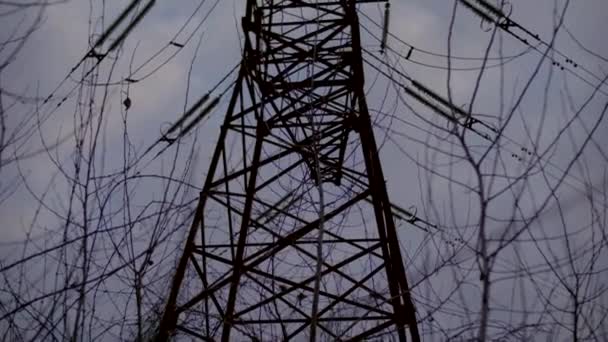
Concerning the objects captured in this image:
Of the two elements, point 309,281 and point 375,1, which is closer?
point 309,281

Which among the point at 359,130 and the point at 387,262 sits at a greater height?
the point at 359,130

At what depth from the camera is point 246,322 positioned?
6.10 metres

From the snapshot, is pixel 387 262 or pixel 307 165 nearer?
pixel 387 262

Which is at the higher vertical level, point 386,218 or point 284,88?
point 284,88

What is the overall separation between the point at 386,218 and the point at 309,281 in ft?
3.77

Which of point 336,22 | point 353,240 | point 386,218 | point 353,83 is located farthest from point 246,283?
point 336,22

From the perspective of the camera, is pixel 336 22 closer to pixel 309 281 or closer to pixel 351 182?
pixel 351 182

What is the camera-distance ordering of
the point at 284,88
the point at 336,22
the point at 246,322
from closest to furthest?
the point at 246,322 < the point at 284,88 < the point at 336,22

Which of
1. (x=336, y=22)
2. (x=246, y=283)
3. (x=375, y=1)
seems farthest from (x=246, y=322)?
(x=375, y=1)

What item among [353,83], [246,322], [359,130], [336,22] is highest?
[336,22]

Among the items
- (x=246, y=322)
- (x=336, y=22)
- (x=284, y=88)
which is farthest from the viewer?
(x=336, y=22)

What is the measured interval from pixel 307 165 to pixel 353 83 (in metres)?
1.16

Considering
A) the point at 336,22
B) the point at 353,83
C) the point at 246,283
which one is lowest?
the point at 246,283

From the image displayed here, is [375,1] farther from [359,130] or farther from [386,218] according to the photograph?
[386,218]
